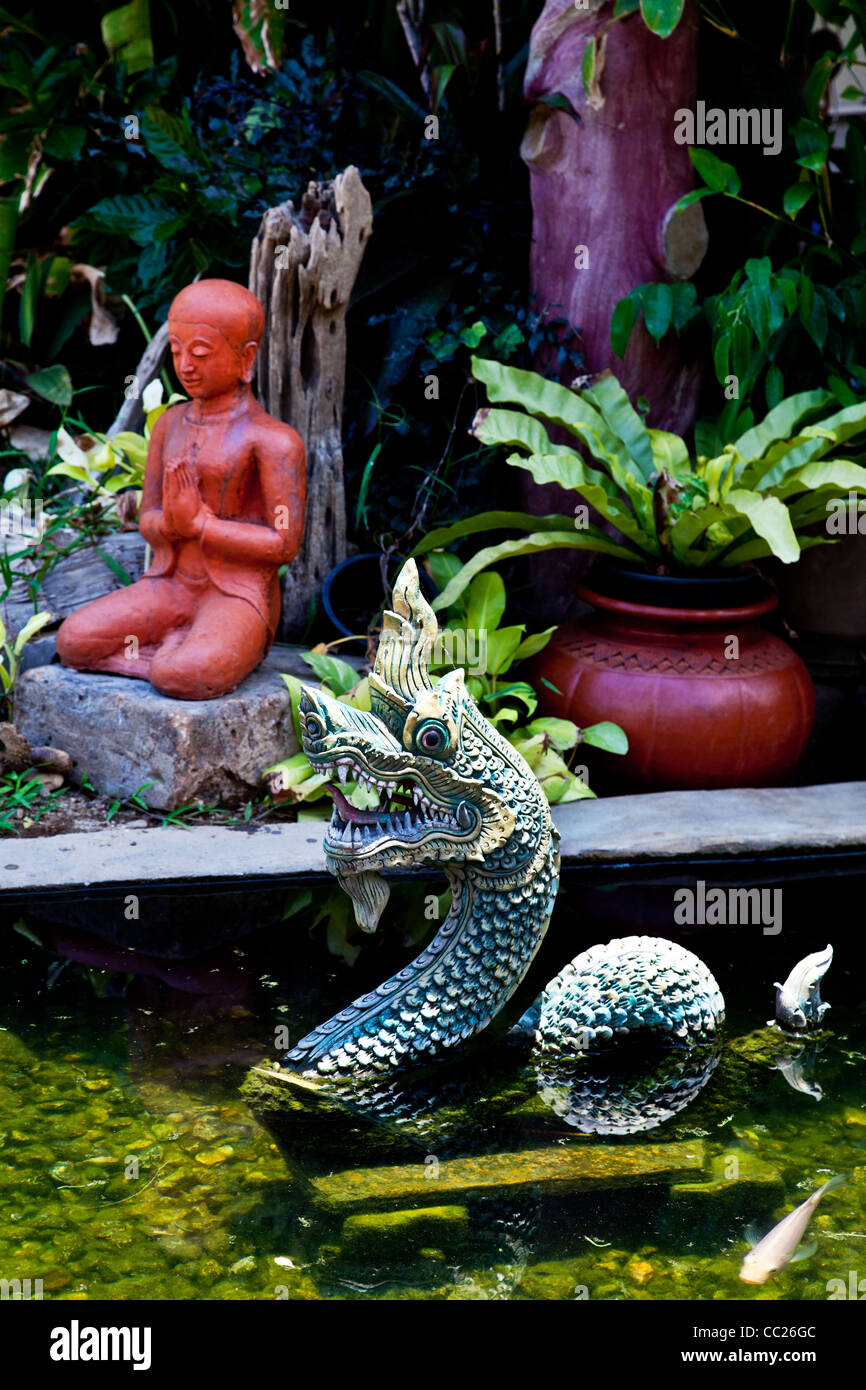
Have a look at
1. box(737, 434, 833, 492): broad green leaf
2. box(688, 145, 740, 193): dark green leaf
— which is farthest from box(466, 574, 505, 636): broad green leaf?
box(688, 145, 740, 193): dark green leaf

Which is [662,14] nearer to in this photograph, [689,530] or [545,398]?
[545,398]

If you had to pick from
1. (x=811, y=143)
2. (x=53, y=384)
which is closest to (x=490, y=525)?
(x=811, y=143)

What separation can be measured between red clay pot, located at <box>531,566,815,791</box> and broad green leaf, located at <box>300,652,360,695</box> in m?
0.70

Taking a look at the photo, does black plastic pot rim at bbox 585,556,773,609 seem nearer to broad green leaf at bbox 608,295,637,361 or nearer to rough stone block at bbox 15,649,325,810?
broad green leaf at bbox 608,295,637,361

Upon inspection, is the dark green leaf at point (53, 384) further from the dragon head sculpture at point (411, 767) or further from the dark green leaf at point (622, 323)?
the dragon head sculpture at point (411, 767)

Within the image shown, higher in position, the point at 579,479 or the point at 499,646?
the point at 579,479

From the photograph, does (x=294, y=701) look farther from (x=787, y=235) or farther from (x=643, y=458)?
(x=787, y=235)

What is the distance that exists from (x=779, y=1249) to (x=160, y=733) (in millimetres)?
2429

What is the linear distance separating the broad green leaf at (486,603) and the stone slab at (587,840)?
78 centimetres

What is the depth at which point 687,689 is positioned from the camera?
418cm

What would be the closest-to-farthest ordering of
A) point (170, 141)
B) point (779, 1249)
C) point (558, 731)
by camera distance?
point (779, 1249), point (558, 731), point (170, 141)

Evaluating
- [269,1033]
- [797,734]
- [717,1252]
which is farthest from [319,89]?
[717,1252]

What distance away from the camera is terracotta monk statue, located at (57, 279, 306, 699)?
157 inches

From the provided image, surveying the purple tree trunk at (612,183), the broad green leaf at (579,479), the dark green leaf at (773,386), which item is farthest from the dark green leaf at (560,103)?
the broad green leaf at (579,479)
